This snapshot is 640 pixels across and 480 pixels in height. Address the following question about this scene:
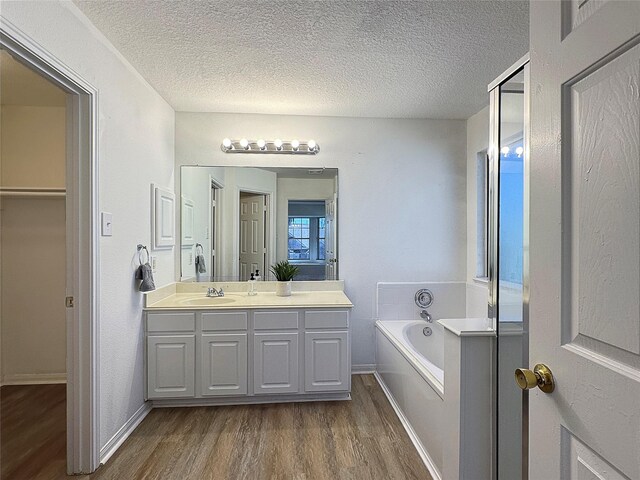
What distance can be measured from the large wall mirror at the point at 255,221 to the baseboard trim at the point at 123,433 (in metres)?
1.10

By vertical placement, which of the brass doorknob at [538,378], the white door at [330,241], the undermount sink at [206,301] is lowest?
the undermount sink at [206,301]

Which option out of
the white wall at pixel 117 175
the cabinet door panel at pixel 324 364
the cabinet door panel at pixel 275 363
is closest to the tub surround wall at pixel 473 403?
the cabinet door panel at pixel 324 364

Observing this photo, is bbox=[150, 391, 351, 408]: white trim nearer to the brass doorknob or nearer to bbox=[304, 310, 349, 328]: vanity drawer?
bbox=[304, 310, 349, 328]: vanity drawer

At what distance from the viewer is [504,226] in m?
1.39

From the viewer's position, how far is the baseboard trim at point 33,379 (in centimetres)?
285

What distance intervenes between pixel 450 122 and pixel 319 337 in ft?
7.76

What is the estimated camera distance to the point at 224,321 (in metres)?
2.54

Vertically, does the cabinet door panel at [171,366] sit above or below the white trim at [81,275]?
below

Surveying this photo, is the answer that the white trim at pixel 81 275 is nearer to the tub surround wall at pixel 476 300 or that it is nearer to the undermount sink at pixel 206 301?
the undermount sink at pixel 206 301

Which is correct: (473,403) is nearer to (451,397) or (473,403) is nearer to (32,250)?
(451,397)

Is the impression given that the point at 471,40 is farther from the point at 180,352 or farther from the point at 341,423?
the point at 180,352

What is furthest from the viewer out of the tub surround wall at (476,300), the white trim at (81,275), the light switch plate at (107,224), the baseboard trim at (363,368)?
the baseboard trim at (363,368)

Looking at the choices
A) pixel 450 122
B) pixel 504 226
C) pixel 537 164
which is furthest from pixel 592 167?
pixel 450 122

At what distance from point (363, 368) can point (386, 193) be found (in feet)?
5.49
